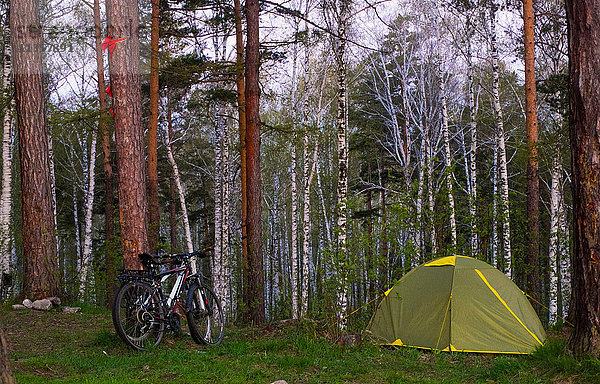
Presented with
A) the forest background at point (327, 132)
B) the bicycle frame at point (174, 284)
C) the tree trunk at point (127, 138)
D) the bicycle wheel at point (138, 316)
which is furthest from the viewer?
the forest background at point (327, 132)

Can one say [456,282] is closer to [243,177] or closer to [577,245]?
[577,245]

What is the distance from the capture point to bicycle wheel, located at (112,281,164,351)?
526cm

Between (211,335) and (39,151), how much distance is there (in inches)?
186

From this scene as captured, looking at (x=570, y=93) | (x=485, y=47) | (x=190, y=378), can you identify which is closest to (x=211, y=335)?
(x=190, y=378)

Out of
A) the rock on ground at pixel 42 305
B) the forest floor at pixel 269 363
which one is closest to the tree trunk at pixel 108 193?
the rock on ground at pixel 42 305

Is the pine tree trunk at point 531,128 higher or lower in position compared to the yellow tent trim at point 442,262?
higher

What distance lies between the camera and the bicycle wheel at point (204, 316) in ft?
19.6

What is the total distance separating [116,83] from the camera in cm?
644

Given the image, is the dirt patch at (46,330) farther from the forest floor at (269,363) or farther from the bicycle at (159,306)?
the bicycle at (159,306)

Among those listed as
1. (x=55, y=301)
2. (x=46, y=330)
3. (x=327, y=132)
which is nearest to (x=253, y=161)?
(x=55, y=301)

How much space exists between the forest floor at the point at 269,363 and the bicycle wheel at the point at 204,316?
0.54 feet

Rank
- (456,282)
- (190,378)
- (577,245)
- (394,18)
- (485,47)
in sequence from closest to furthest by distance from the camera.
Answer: (190,378), (577,245), (456,282), (485,47), (394,18)

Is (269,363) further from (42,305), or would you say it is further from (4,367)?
(42,305)

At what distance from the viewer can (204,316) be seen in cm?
625
